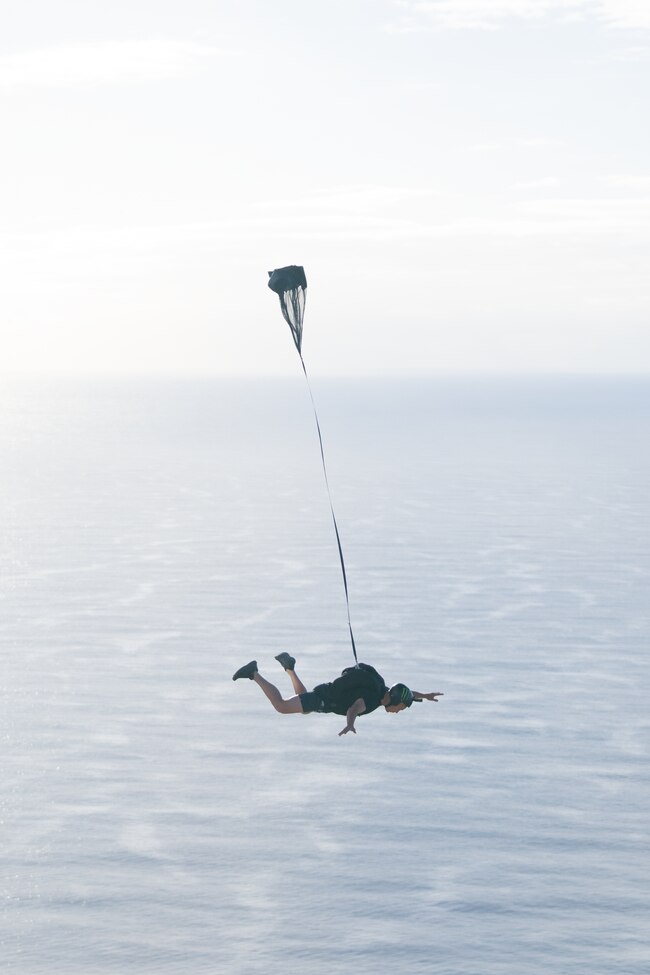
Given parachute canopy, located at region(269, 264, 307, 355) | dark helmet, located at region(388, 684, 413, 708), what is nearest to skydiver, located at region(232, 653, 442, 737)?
dark helmet, located at region(388, 684, 413, 708)

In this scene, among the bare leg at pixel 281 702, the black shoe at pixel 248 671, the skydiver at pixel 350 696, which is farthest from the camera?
the black shoe at pixel 248 671

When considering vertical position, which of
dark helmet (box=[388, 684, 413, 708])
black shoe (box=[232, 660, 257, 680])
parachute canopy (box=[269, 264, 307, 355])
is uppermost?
parachute canopy (box=[269, 264, 307, 355])

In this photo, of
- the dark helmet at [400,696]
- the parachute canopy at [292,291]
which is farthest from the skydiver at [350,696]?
the parachute canopy at [292,291]

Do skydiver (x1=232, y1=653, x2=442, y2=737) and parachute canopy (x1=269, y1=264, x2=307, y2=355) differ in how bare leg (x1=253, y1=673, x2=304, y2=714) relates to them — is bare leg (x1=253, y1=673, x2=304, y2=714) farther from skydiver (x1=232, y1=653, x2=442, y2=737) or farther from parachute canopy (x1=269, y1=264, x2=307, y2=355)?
parachute canopy (x1=269, y1=264, x2=307, y2=355)

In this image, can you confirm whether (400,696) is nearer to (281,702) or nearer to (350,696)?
(350,696)

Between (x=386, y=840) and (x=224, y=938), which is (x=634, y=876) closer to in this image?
(x=386, y=840)

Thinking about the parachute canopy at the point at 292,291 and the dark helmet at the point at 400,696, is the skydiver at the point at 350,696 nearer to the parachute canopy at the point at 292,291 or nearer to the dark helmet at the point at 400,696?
the dark helmet at the point at 400,696

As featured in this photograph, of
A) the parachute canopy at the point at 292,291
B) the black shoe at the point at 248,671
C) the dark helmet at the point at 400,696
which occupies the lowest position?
the dark helmet at the point at 400,696

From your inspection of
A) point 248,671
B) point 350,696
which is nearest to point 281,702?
point 248,671

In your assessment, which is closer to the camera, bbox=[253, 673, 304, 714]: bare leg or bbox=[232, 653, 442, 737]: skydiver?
bbox=[253, 673, 304, 714]: bare leg
